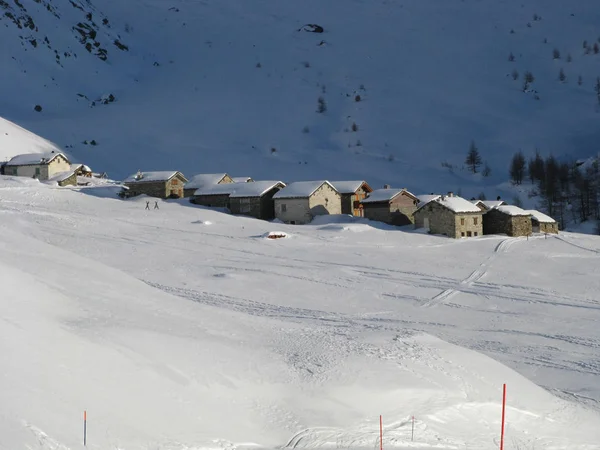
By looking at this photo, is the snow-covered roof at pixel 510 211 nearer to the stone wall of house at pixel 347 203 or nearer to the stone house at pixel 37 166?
the stone wall of house at pixel 347 203

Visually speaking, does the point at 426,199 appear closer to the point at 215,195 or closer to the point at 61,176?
the point at 215,195

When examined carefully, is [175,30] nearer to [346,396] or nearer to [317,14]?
[317,14]

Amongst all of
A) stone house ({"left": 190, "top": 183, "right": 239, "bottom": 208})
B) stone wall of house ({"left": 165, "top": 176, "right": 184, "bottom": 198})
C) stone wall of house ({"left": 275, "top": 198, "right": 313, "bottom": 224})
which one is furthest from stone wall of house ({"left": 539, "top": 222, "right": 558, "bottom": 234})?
stone wall of house ({"left": 165, "top": 176, "right": 184, "bottom": 198})

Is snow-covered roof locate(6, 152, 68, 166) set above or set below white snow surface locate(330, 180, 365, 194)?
above

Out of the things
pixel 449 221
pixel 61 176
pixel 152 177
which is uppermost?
pixel 61 176

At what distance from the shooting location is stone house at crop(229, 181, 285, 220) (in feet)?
202

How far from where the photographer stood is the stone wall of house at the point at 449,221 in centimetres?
5459

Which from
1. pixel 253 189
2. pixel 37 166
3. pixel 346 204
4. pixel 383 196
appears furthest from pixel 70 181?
pixel 383 196

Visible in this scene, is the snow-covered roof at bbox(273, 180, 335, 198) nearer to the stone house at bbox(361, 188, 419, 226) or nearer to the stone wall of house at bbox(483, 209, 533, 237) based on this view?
the stone house at bbox(361, 188, 419, 226)

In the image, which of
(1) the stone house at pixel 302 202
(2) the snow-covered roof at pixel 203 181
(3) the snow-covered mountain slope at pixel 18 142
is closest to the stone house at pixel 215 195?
(2) the snow-covered roof at pixel 203 181

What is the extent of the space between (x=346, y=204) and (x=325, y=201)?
5.20 meters

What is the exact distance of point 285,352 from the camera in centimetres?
1995

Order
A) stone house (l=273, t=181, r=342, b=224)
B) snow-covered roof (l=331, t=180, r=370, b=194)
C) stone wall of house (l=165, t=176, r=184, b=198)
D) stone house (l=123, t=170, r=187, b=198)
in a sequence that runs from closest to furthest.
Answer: stone house (l=273, t=181, r=342, b=224) → snow-covered roof (l=331, t=180, r=370, b=194) → stone house (l=123, t=170, r=187, b=198) → stone wall of house (l=165, t=176, r=184, b=198)

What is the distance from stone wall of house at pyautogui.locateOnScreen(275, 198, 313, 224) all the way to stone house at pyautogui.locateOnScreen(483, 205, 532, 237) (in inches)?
594
